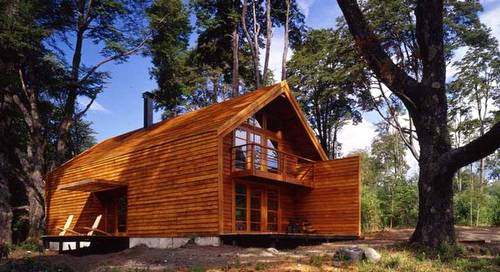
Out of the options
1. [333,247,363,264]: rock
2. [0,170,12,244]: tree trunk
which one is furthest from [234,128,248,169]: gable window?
[0,170,12,244]: tree trunk

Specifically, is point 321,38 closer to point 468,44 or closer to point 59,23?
point 468,44

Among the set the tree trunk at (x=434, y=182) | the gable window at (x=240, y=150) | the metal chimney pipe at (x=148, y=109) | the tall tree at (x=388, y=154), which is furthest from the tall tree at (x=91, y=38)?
the tall tree at (x=388, y=154)

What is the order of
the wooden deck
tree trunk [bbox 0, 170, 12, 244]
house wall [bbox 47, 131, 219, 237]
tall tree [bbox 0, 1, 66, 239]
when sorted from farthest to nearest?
tall tree [bbox 0, 1, 66, 239]
tree trunk [bbox 0, 170, 12, 244]
the wooden deck
house wall [bbox 47, 131, 219, 237]

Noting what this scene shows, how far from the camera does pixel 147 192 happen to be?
52.6 feet

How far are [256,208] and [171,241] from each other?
3.17 metres

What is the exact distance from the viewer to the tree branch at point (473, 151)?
27.4ft

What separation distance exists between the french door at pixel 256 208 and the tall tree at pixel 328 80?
1040 centimetres

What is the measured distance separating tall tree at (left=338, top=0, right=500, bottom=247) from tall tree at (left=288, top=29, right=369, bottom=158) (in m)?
14.0

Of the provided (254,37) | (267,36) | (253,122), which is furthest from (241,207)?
(254,37)

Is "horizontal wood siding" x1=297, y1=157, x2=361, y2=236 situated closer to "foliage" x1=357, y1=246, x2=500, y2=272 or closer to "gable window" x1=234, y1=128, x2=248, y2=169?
"gable window" x1=234, y1=128, x2=248, y2=169

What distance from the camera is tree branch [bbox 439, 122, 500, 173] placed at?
27.4 feet

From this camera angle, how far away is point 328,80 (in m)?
26.6

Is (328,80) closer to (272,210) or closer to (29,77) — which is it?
(272,210)

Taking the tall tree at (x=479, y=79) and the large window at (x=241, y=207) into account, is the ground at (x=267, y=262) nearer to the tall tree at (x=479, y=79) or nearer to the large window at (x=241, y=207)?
the large window at (x=241, y=207)
